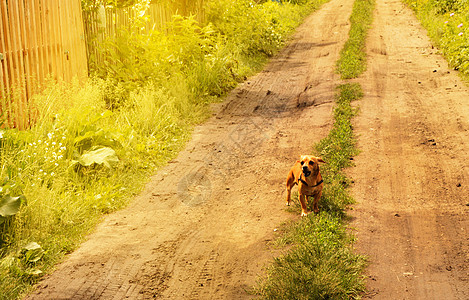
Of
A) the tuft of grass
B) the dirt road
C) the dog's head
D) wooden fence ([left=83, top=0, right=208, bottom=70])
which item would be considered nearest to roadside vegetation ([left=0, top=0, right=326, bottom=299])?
wooden fence ([left=83, top=0, right=208, bottom=70])

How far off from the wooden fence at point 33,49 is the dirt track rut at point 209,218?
233 centimetres

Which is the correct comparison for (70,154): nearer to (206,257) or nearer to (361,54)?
(206,257)

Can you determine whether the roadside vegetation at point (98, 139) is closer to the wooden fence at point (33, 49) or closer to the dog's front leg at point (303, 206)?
the wooden fence at point (33, 49)

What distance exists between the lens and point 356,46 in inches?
651

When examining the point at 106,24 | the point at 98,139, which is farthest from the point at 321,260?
the point at 106,24

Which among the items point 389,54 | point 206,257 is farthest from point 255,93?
point 206,257

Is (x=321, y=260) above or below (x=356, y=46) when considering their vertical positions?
below

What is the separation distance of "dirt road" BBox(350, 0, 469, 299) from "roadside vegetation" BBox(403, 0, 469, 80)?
39cm

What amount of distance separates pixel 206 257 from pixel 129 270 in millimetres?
795

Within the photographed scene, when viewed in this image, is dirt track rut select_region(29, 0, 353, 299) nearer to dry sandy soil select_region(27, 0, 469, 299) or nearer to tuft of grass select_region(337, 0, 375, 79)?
dry sandy soil select_region(27, 0, 469, 299)

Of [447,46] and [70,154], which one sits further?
[447,46]

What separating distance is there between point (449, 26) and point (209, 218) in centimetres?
1266

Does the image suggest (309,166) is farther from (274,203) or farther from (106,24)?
(106,24)

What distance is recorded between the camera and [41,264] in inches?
201
